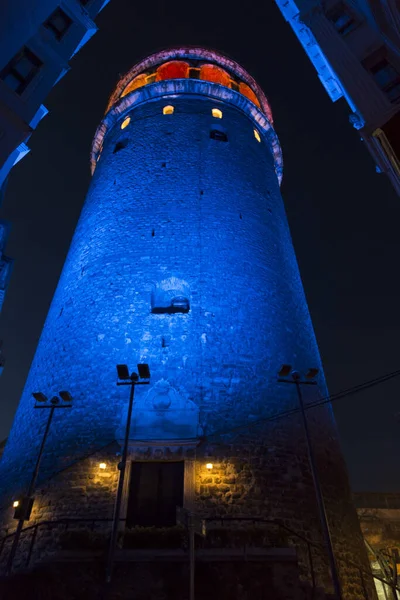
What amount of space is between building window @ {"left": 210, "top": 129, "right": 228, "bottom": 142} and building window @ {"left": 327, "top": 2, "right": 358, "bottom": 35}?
6.41m

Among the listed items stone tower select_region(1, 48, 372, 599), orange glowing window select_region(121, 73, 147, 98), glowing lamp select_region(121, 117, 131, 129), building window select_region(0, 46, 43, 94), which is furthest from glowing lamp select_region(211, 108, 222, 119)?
building window select_region(0, 46, 43, 94)

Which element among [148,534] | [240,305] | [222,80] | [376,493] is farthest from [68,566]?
[222,80]

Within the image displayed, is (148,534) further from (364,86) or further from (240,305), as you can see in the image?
(364,86)

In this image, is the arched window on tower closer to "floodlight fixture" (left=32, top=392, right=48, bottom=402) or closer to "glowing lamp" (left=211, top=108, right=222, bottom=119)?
"floodlight fixture" (left=32, top=392, right=48, bottom=402)

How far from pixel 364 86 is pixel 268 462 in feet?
26.0

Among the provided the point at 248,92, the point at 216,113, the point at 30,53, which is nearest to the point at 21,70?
the point at 30,53

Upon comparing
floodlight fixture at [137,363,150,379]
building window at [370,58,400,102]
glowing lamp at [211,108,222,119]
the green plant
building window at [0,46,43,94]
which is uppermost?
glowing lamp at [211,108,222,119]

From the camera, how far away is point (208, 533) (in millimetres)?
8453

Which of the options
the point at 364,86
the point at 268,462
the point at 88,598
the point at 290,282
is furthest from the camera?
the point at 290,282

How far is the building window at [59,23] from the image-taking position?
331 inches

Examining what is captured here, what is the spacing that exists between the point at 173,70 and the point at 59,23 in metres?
12.1

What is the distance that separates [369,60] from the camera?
30.1 feet

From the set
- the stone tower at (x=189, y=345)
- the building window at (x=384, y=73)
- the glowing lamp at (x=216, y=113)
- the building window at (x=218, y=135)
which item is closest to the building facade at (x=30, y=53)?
the stone tower at (x=189, y=345)

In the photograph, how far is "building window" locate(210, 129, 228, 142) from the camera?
1616 centimetres
